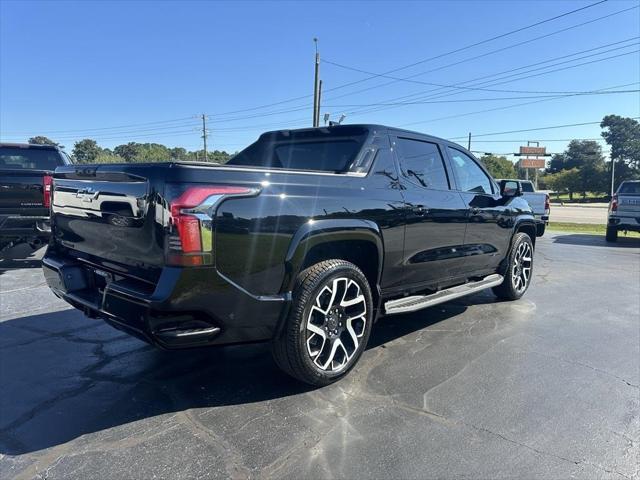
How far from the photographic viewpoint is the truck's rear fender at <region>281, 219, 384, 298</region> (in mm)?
2953

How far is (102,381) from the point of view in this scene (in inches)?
130

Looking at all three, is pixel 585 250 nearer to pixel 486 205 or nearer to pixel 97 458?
pixel 486 205

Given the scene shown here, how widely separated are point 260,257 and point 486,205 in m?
3.28

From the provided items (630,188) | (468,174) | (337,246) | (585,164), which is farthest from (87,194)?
(585,164)

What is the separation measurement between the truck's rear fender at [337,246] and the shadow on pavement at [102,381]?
0.89 m

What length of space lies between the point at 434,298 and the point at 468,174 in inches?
65.0

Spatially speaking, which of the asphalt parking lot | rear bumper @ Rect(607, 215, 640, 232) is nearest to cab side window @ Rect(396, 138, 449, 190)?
the asphalt parking lot

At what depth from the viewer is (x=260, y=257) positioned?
2.77 m

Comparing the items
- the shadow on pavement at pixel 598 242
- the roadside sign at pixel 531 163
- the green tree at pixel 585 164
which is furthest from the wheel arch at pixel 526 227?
the roadside sign at pixel 531 163

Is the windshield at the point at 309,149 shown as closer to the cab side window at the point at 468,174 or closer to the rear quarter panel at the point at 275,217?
the rear quarter panel at the point at 275,217

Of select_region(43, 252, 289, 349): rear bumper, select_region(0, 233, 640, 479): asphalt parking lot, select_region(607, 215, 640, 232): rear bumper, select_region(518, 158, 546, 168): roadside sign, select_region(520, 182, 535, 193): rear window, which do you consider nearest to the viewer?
select_region(0, 233, 640, 479): asphalt parking lot

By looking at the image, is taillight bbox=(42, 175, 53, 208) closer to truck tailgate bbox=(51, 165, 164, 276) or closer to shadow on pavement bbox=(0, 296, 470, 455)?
shadow on pavement bbox=(0, 296, 470, 455)

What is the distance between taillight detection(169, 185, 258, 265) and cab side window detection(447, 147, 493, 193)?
10.1 ft

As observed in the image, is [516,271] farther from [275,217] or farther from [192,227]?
[192,227]
